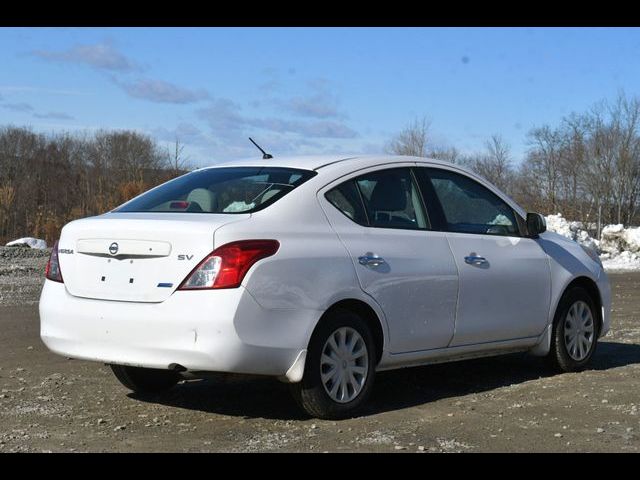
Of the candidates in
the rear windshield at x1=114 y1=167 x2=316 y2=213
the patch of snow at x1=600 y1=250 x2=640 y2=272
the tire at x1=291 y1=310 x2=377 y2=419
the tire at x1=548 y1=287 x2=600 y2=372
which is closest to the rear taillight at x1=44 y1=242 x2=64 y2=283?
the rear windshield at x1=114 y1=167 x2=316 y2=213

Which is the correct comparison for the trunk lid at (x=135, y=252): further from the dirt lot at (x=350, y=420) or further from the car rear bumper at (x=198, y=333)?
the dirt lot at (x=350, y=420)

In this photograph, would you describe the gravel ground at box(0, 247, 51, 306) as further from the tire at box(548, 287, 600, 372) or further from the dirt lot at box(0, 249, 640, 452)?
the tire at box(548, 287, 600, 372)

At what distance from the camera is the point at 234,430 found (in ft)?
19.6

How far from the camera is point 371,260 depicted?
21.3ft

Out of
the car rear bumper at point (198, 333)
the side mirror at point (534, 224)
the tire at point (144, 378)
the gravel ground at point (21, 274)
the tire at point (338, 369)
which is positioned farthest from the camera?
the gravel ground at point (21, 274)

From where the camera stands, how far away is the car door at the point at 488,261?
7207mm

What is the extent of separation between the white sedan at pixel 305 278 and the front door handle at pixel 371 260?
11 millimetres

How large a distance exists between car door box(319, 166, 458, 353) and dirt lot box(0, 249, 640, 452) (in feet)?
1.92

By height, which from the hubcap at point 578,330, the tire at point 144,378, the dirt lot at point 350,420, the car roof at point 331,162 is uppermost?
the car roof at point 331,162

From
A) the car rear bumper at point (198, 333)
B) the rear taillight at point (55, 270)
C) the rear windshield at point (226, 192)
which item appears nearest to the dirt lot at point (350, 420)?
the car rear bumper at point (198, 333)

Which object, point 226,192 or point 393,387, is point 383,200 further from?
point 393,387

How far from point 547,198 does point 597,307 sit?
124 ft

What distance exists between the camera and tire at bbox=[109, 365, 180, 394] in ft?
23.0
